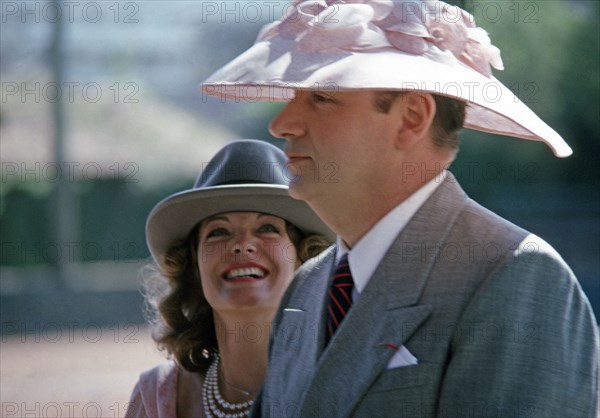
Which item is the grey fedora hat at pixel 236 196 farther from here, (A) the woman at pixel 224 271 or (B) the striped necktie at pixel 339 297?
(B) the striped necktie at pixel 339 297

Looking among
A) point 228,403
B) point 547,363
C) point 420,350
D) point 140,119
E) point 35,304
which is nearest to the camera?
point 547,363

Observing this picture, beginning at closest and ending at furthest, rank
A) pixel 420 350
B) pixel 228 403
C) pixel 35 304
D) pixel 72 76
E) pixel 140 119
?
pixel 420 350 < pixel 228 403 < pixel 35 304 < pixel 72 76 < pixel 140 119

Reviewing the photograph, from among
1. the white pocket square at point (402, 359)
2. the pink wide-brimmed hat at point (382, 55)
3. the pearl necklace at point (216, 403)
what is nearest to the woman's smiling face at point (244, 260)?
the pearl necklace at point (216, 403)

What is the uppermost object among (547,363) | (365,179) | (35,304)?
(365,179)

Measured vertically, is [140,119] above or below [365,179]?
below

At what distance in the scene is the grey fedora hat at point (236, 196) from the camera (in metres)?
2.56

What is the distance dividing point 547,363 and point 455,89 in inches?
19.8

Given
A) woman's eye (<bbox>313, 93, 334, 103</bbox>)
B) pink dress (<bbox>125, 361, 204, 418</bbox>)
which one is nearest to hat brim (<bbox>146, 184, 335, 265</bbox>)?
pink dress (<bbox>125, 361, 204, 418</bbox>)

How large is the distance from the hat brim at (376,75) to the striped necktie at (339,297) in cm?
36

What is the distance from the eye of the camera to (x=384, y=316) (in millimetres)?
1653

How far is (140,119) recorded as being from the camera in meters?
13.4

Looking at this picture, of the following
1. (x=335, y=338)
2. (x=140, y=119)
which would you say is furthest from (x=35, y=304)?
(x=335, y=338)

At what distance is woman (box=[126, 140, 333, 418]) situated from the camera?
8.41 feet

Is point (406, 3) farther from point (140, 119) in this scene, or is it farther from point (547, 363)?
point (140, 119)
